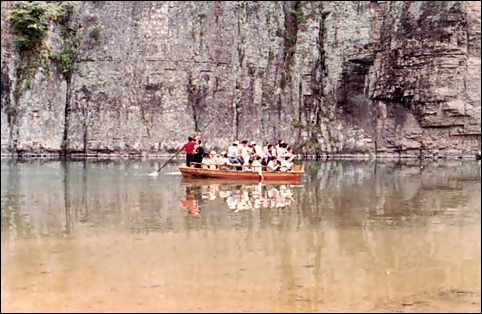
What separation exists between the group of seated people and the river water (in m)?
4.20

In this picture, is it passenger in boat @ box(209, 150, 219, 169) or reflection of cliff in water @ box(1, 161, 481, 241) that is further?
passenger in boat @ box(209, 150, 219, 169)

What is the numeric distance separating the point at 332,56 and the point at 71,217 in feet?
110

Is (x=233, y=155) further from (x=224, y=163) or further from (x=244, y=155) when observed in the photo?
(x=224, y=163)

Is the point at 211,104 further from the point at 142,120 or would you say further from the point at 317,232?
the point at 317,232

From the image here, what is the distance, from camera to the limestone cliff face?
140 feet

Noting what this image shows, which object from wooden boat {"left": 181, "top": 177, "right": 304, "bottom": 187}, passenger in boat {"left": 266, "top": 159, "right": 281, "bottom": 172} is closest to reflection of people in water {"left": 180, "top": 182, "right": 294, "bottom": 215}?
wooden boat {"left": 181, "top": 177, "right": 304, "bottom": 187}

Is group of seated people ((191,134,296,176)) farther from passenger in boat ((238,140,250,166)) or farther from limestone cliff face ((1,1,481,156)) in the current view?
limestone cliff face ((1,1,481,156))

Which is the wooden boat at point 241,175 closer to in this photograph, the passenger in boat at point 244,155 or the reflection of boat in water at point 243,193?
the reflection of boat in water at point 243,193

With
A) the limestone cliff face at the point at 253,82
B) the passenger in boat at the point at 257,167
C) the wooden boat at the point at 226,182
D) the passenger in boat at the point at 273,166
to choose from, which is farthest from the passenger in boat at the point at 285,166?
the limestone cliff face at the point at 253,82

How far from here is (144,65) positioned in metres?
43.6

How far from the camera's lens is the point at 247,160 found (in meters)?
28.9

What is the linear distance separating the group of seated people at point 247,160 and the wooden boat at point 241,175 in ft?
1.01

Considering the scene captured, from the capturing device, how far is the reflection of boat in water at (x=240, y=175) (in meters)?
26.5

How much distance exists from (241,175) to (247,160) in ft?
6.37
